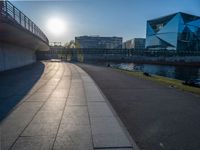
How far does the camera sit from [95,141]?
4.80 meters

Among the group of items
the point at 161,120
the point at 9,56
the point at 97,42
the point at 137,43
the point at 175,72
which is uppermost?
the point at 97,42

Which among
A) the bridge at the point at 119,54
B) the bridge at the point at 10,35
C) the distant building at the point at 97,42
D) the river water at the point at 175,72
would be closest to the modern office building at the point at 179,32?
the bridge at the point at 119,54

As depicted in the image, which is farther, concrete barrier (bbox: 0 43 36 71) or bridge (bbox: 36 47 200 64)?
bridge (bbox: 36 47 200 64)

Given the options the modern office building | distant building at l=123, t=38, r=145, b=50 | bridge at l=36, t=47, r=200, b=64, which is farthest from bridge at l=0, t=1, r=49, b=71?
distant building at l=123, t=38, r=145, b=50

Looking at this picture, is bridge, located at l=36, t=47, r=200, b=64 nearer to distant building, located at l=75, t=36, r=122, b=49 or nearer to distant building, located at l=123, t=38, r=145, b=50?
distant building, located at l=123, t=38, r=145, b=50

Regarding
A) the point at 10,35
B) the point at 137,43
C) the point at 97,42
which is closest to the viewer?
the point at 10,35

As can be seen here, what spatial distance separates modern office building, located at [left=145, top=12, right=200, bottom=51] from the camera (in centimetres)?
10912

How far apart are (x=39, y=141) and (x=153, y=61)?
303 feet

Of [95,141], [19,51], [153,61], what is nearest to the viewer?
[95,141]

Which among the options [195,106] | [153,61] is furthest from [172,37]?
[195,106]

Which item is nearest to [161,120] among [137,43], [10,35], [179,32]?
[10,35]

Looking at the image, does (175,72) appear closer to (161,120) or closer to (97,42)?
(161,120)

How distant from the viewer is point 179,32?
109750mm

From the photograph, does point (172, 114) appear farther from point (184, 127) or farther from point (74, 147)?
point (74, 147)
